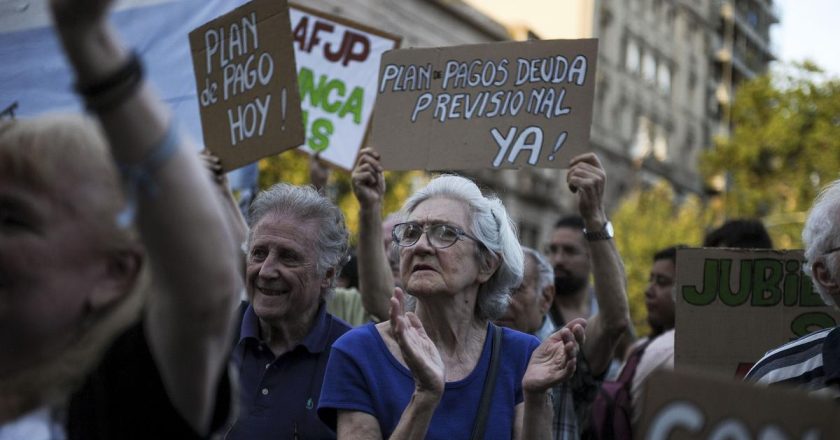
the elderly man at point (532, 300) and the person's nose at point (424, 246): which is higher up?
the person's nose at point (424, 246)

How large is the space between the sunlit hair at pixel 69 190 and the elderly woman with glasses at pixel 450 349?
149 centimetres

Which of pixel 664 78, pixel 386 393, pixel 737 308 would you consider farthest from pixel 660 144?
pixel 386 393

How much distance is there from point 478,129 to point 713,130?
5536 cm

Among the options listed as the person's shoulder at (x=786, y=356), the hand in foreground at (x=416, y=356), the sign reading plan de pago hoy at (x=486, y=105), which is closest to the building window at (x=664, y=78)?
the sign reading plan de pago hoy at (x=486, y=105)

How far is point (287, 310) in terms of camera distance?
3.98 meters

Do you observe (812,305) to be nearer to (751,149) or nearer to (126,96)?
(126,96)

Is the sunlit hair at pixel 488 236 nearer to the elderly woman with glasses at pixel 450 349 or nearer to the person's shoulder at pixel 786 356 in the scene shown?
the elderly woman with glasses at pixel 450 349

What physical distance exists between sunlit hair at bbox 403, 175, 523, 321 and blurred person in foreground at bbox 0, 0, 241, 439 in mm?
2145

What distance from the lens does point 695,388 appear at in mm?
2340

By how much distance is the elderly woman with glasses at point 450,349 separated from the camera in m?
3.43

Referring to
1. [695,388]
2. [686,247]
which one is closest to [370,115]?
[686,247]

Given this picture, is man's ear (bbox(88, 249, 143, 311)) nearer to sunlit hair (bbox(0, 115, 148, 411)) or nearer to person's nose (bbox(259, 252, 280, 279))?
sunlit hair (bbox(0, 115, 148, 411))

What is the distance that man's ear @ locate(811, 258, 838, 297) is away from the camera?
358cm

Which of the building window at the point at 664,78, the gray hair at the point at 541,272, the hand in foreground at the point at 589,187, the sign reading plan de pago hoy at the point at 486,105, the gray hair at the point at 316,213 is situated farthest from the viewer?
the building window at the point at 664,78
